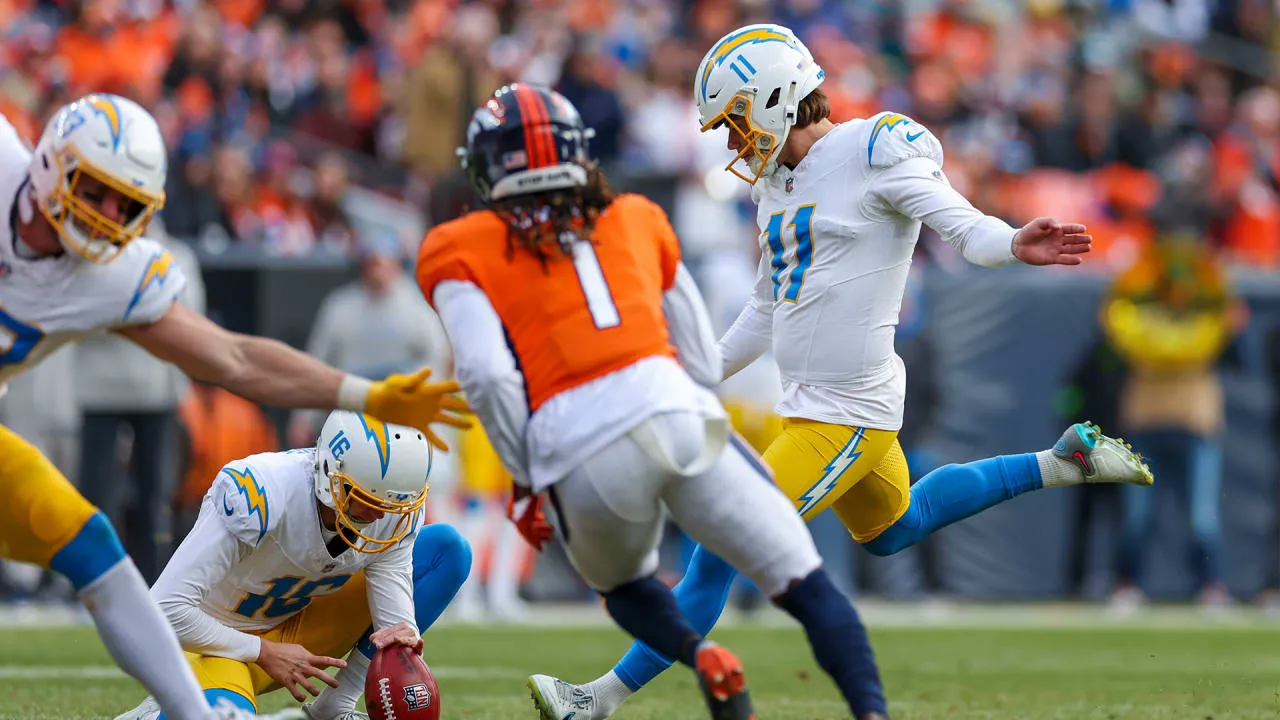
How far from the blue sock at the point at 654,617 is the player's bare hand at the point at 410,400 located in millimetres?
566

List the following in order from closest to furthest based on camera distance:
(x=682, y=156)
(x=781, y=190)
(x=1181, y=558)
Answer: (x=781, y=190) → (x=1181, y=558) → (x=682, y=156)

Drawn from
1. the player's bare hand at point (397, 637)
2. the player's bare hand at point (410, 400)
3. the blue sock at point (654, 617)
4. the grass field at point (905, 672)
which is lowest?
the grass field at point (905, 672)

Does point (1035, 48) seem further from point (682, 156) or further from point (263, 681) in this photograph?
point (263, 681)

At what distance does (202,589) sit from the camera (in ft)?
15.5

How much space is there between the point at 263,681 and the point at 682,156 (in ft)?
25.8

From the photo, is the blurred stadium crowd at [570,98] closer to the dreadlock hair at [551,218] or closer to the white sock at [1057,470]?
the white sock at [1057,470]

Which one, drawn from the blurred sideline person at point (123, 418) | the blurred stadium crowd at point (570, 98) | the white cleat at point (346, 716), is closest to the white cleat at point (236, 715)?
the white cleat at point (346, 716)

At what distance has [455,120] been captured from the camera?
487 inches

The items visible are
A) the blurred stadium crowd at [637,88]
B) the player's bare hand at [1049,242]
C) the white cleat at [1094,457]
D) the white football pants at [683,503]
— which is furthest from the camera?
the blurred stadium crowd at [637,88]

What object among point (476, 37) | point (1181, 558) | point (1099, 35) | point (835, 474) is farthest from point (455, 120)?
point (835, 474)

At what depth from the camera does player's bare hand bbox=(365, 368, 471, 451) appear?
13.2ft

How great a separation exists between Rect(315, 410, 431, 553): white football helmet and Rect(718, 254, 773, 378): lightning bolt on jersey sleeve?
1024mm

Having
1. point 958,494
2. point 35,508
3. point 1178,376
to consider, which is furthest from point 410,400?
point 1178,376

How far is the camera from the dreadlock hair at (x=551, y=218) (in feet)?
13.2
